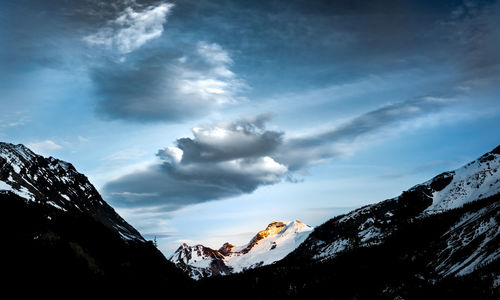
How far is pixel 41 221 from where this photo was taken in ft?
536

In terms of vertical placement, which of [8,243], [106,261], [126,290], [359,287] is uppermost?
[8,243]

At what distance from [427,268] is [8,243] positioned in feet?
501

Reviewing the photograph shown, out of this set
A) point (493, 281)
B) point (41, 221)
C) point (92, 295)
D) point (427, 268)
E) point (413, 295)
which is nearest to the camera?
point (493, 281)

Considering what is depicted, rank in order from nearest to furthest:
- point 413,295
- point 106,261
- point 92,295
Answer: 1. point 413,295
2. point 92,295
3. point 106,261

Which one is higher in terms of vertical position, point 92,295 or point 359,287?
point 92,295

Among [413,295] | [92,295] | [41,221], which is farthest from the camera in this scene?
[41,221]

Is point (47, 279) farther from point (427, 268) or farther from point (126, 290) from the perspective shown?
point (427, 268)

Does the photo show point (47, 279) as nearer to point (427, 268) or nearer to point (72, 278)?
point (72, 278)

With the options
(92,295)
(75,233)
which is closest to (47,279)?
(92,295)

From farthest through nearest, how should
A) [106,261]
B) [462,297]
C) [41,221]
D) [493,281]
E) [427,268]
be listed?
[106,261], [41,221], [427,268], [462,297], [493,281]

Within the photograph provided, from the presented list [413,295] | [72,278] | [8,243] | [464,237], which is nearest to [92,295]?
[72,278]

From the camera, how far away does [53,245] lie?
146 meters

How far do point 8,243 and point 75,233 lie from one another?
A: 4463cm

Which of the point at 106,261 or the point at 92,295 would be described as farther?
the point at 106,261
